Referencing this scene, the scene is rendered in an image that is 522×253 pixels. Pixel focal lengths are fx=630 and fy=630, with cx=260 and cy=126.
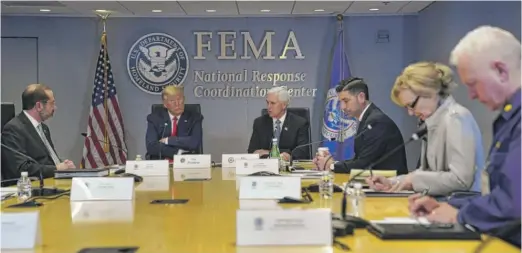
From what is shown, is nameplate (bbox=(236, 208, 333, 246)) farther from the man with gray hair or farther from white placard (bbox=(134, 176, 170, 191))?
white placard (bbox=(134, 176, 170, 191))

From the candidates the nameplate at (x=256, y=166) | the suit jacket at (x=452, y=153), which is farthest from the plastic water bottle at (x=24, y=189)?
the suit jacket at (x=452, y=153)

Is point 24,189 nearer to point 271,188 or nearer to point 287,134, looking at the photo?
point 271,188

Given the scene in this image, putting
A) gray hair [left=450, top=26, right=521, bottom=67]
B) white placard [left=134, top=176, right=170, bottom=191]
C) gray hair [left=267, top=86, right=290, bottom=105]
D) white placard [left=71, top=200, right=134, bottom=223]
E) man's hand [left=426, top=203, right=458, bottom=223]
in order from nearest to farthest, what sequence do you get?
gray hair [left=450, top=26, right=521, bottom=67] < man's hand [left=426, top=203, right=458, bottom=223] < white placard [left=71, top=200, right=134, bottom=223] < white placard [left=134, top=176, right=170, bottom=191] < gray hair [left=267, top=86, right=290, bottom=105]

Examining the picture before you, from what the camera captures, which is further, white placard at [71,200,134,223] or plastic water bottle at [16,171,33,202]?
plastic water bottle at [16,171,33,202]

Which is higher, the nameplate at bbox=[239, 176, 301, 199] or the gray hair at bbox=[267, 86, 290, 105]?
the gray hair at bbox=[267, 86, 290, 105]

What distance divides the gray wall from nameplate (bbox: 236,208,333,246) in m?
5.84

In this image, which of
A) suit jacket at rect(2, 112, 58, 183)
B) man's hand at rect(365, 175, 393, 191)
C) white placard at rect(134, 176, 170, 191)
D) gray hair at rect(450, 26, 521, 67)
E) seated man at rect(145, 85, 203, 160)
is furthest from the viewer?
seated man at rect(145, 85, 203, 160)

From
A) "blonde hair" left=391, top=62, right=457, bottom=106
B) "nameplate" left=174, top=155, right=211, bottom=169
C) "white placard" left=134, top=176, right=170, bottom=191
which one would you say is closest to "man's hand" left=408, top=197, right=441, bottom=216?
"blonde hair" left=391, top=62, right=457, bottom=106

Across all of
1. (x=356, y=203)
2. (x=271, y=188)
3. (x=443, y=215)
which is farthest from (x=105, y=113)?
(x=443, y=215)

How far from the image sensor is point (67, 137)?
7562mm

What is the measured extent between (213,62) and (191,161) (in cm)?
293

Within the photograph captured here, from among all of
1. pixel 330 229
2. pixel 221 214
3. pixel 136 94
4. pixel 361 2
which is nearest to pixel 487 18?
pixel 361 2

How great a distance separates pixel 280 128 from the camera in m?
5.57

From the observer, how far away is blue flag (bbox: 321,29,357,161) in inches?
280
